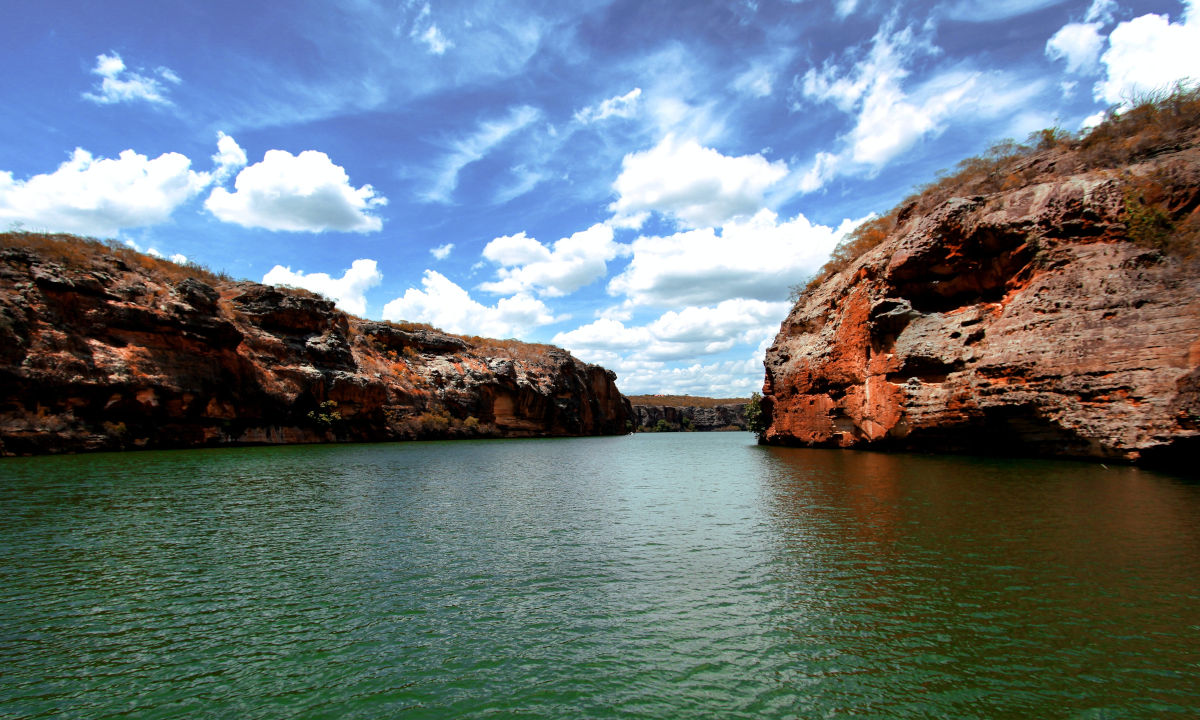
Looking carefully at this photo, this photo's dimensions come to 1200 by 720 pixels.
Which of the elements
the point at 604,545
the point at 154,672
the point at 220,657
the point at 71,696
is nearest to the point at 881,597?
the point at 604,545

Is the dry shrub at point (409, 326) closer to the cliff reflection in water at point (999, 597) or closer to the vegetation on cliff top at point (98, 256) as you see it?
the vegetation on cliff top at point (98, 256)

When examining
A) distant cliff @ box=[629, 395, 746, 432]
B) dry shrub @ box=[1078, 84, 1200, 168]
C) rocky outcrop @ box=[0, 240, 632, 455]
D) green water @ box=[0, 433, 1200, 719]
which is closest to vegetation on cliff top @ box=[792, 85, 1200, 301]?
dry shrub @ box=[1078, 84, 1200, 168]

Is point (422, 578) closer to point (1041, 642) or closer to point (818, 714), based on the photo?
point (818, 714)

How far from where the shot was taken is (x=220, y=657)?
667 cm

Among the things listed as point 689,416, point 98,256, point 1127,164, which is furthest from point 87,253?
point 689,416

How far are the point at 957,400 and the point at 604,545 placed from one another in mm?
24483

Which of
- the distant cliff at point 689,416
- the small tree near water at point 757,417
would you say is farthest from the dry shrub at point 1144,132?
the distant cliff at point 689,416

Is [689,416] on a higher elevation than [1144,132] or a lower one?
lower

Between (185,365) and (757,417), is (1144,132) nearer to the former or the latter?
(757,417)

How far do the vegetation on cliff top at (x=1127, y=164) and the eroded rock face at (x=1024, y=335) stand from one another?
683mm

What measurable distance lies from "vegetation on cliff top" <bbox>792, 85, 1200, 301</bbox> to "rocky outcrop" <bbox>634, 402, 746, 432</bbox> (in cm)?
13638

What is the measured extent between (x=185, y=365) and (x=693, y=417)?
529 ft

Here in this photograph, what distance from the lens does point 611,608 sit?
8.20 m

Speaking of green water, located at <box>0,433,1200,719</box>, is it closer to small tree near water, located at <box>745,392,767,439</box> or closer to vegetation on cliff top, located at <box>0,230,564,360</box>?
vegetation on cliff top, located at <box>0,230,564,360</box>
